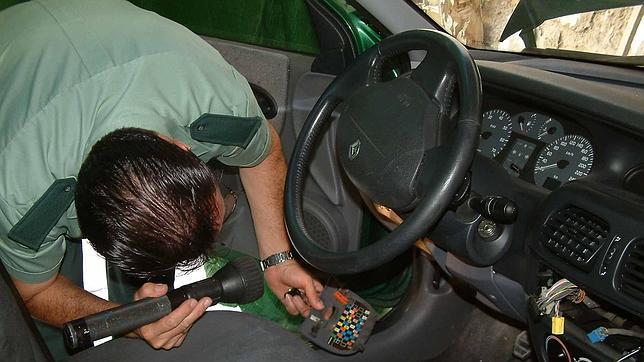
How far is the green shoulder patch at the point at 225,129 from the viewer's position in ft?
4.56

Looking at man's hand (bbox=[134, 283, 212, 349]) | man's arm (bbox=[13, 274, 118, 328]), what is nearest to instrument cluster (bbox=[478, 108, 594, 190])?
man's hand (bbox=[134, 283, 212, 349])

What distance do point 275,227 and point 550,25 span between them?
2.76ft

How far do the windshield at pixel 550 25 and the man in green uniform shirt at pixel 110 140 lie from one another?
0.56 meters

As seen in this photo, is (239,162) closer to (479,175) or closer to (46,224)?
(46,224)

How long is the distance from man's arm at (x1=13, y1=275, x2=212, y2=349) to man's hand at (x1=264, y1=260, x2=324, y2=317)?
29 cm

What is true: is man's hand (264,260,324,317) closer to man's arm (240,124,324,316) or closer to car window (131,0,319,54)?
man's arm (240,124,324,316)

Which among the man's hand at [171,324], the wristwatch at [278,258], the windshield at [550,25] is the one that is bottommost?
the wristwatch at [278,258]

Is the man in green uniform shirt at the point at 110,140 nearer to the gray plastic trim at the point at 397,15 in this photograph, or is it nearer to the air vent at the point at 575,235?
the gray plastic trim at the point at 397,15

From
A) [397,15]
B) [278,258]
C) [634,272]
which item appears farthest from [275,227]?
[634,272]

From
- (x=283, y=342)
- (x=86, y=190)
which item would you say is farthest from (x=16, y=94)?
(x=283, y=342)

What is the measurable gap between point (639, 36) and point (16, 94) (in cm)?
123

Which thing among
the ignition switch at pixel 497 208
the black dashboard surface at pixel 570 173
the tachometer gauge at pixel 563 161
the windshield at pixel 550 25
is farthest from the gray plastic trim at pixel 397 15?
the ignition switch at pixel 497 208

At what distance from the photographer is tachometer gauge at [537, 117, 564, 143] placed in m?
1.22

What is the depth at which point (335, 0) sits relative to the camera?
5.87ft
